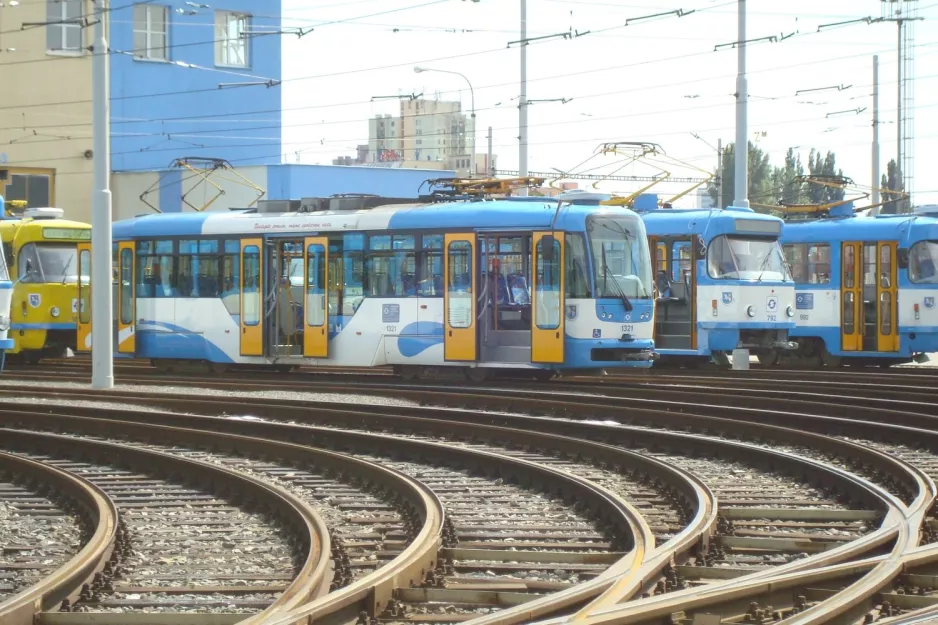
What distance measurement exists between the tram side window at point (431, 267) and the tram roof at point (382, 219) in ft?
0.74

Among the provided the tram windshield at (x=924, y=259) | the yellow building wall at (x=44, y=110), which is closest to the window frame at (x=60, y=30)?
the yellow building wall at (x=44, y=110)

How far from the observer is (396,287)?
73.4 feet

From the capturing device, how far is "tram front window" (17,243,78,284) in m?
28.3

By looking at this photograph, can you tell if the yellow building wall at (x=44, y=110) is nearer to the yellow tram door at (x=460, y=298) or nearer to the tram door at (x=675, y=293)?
the tram door at (x=675, y=293)

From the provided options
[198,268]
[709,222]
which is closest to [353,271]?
[198,268]

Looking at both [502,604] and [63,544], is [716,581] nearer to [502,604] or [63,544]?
[502,604]

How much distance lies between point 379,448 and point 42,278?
1616 centimetres

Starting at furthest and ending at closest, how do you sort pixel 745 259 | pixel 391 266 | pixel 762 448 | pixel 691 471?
pixel 745 259 → pixel 391 266 → pixel 762 448 → pixel 691 471

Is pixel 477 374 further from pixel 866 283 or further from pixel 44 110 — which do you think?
pixel 44 110

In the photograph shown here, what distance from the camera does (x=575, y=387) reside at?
69.1 ft

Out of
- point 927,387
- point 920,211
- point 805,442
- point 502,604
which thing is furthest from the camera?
point 920,211

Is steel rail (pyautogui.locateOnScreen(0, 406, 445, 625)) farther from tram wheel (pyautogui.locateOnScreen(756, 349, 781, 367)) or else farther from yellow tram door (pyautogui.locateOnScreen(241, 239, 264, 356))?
tram wheel (pyautogui.locateOnScreen(756, 349, 781, 367))

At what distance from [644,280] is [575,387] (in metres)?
1.88

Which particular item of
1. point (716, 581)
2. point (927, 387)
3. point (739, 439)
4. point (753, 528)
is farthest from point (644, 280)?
point (716, 581)
